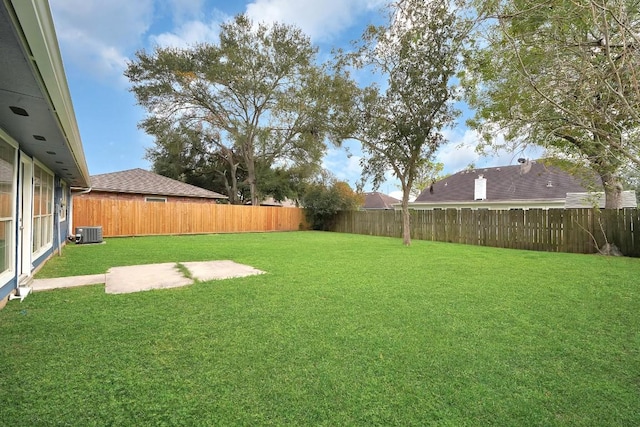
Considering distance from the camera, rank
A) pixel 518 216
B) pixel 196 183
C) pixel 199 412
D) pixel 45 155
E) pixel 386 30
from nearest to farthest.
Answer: pixel 199 412
pixel 45 155
pixel 386 30
pixel 518 216
pixel 196 183

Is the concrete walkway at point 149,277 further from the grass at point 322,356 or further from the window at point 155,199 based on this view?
the window at point 155,199

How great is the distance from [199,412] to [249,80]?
20.8 metres

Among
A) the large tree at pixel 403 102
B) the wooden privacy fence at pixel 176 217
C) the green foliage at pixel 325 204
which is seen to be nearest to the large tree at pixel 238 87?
the green foliage at pixel 325 204

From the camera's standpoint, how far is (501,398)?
1.86 m

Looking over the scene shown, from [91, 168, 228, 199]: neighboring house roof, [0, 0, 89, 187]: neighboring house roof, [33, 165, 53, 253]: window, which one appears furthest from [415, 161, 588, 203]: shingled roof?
[33, 165, 53, 253]: window

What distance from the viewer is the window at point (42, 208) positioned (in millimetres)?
5608

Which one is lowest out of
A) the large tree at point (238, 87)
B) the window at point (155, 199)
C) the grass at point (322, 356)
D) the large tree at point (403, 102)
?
the grass at point (322, 356)

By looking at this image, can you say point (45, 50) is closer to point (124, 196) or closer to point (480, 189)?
point (124, 196)

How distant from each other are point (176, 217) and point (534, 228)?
48.8 feet

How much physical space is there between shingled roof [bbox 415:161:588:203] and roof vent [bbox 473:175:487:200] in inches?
7.9

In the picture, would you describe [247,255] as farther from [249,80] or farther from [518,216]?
[249,80]

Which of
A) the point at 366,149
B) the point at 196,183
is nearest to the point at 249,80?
the point at 196,183

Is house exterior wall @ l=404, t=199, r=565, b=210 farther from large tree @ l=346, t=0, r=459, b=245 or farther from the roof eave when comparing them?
the roof eave

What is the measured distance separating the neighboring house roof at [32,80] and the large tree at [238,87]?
15695mm
